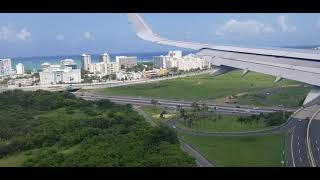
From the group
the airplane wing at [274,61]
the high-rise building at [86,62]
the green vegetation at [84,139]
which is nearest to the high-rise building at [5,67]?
the high-rise building at [86,62]

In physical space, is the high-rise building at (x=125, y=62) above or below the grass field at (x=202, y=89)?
above

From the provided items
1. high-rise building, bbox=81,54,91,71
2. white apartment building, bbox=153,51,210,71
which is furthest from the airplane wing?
high-rise building, bbox=81,54,91,71

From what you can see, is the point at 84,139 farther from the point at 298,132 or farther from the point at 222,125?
the point at 298,132

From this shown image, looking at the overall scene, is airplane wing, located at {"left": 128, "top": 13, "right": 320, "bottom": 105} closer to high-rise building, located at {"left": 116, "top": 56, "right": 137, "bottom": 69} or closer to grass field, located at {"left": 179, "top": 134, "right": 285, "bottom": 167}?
grass field, located at {"left": 179, "top": 134, "right": 285, "bottom": 167}

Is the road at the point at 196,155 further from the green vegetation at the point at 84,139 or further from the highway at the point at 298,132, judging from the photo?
the green vegetation at the point at 84,139

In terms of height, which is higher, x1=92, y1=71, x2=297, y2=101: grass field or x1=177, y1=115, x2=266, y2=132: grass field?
x1=92, y1=71, x2=297, y2=101: grass field

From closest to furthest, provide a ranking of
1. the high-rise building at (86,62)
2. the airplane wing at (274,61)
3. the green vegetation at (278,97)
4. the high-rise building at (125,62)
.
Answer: the airplane wing at (274,61)
the green vegetation at (278,97)
the high-rise building at (86,62)
the high-rise building at (125,62)
